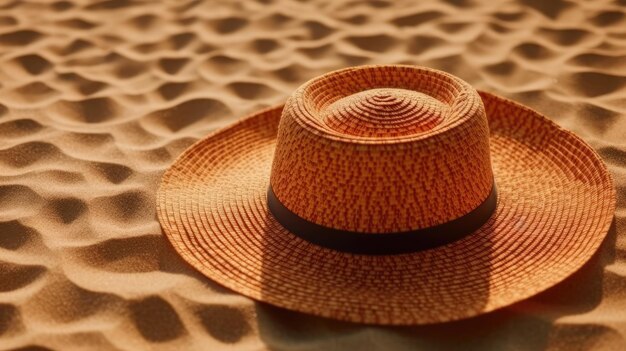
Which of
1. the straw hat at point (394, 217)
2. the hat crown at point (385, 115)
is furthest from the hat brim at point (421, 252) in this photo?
the hat crown at point (385, 115)

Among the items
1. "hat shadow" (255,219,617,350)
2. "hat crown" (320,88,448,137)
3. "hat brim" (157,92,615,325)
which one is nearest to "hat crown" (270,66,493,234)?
"hat crown" (320,88,448,137)

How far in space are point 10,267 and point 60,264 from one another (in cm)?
14

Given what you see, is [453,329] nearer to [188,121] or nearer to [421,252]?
[421,252]

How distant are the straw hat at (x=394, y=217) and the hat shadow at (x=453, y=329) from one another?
0.07m

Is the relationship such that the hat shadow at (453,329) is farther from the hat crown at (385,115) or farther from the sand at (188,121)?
the hat crown at (385,115)

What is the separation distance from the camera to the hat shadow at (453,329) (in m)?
1.48

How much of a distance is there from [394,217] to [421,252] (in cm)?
12

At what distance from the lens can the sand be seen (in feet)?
5.11

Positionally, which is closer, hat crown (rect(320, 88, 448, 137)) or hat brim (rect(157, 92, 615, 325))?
hat brim (rect(157, 92, 615, 325))

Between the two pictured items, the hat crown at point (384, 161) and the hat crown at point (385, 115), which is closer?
the hat crown at point (384, 161)

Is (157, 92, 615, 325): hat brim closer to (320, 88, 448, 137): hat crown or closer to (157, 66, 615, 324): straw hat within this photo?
(157, 66, 615, 324): straw hat

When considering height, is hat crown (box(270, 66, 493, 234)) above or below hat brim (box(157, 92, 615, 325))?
above

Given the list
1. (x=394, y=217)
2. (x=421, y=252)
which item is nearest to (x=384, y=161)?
(x=394, y=217)

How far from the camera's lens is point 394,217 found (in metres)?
1.58
